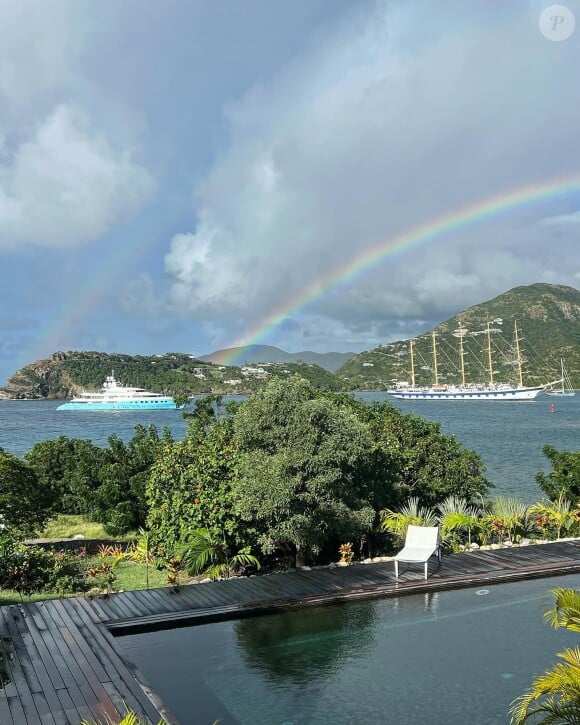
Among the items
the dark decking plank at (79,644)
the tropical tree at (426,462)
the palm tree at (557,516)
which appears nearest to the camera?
the dark decking plank at (79,644)

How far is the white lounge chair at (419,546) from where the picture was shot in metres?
9.23

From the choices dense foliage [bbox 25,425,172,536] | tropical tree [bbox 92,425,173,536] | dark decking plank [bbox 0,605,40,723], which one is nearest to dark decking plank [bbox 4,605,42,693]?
dark decking plank [bbox 0,605,40,723]

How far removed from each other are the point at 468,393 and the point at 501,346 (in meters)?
24.2

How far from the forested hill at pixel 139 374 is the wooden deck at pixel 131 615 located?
10291 centimetres

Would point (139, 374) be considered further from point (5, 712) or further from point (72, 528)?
point (5, 712)

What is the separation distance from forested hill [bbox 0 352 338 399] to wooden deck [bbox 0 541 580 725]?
10291 centimetres

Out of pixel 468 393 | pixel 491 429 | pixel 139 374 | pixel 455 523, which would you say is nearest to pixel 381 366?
pixel 468 393

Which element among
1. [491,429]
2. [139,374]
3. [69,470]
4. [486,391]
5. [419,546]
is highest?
[139,374]

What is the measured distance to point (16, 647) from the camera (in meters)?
6.75

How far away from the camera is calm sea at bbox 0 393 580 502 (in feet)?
113

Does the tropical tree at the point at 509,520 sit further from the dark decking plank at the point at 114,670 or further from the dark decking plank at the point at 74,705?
the dark decking plank at the point at 74,705

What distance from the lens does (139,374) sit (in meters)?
125

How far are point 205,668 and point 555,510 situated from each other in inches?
333

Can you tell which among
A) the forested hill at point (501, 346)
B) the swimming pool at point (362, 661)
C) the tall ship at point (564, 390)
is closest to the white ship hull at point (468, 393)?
the tall ship at point (564, 390)
